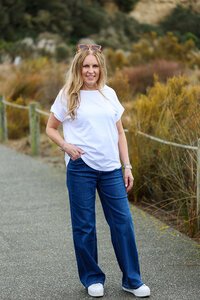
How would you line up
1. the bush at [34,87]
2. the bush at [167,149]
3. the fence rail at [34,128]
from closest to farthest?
the fence rail at [34,128], the bush at [167,149], the bush at [34,87]

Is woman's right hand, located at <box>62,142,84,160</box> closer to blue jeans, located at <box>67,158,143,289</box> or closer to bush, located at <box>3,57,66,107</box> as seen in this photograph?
blue jeans, located at <box>67,158,143,289</box>

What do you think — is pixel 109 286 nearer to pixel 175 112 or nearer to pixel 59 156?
pixel 175 112

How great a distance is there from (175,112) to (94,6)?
1859 inches

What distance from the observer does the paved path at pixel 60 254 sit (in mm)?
5340

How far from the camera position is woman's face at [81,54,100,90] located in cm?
504

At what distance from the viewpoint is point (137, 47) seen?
28922 mm

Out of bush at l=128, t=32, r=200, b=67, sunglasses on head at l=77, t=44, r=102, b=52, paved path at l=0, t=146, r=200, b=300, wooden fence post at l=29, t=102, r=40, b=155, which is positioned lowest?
bush at l=128, t=32, r=200, b=67

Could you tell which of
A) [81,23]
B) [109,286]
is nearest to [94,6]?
[81,23]

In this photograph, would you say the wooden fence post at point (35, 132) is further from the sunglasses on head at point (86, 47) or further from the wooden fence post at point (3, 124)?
the sunglasses on head at point (86, 47)

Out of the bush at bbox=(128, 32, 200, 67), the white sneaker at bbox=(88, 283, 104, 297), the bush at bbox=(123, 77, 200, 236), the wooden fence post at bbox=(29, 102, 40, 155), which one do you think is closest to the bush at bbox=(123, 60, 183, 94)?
the bush at bbox=(128, 32, 200, 67)

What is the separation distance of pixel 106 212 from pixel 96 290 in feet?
1.67

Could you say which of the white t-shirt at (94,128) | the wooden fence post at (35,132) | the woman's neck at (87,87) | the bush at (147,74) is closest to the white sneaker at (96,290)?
the white t-shirt at (94,128)

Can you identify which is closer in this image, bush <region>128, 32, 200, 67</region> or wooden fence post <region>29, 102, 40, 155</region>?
wooden fence post <region>29, 102, 40, 155</region>

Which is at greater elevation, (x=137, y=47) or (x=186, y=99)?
(x=186, y=99)
